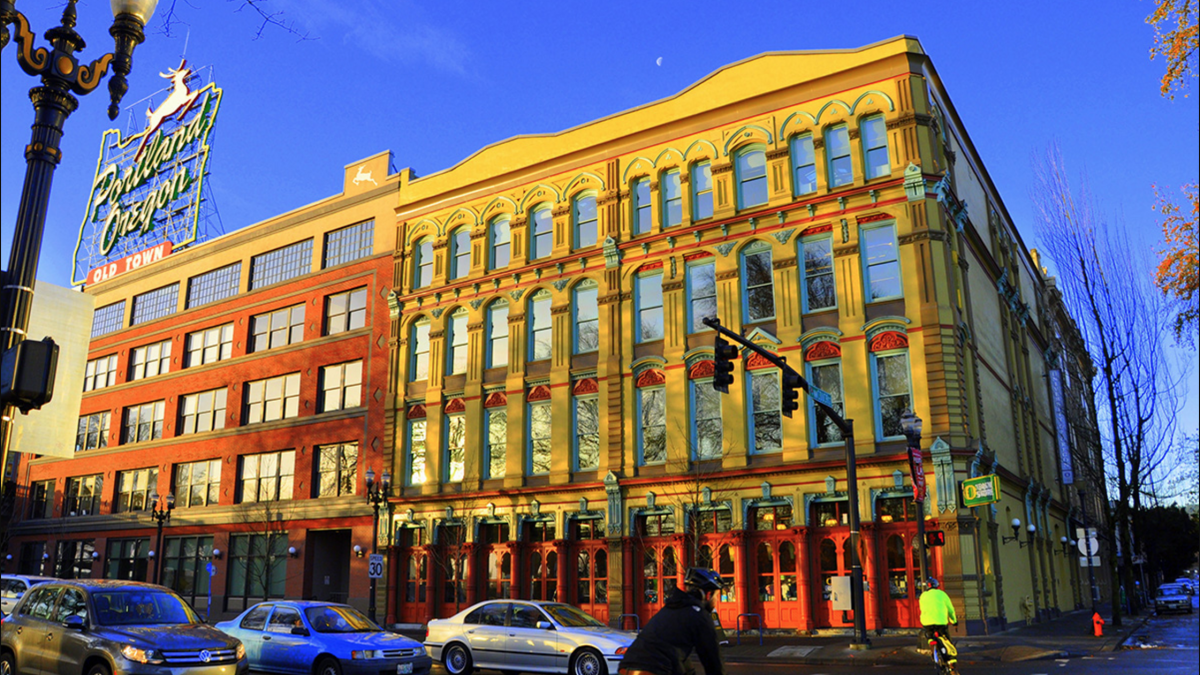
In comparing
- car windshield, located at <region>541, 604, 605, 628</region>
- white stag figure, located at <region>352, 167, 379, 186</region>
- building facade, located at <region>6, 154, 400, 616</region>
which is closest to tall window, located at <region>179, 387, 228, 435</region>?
building facade, located at <region>6, 154, 400, 616</region>

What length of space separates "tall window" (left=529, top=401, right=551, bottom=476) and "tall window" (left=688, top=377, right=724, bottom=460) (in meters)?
5.79

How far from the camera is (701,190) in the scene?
31.4 meters

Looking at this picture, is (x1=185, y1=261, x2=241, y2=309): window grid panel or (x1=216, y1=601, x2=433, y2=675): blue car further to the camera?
(x1=185, y1=261, x2=241, y2=309): window grid panel

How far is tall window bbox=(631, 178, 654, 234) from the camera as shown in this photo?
3219 centimetres

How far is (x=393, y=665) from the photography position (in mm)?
15227

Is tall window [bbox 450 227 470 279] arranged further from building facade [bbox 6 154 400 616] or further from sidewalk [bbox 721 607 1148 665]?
sidewalk [bbox 721 607 1148 665]

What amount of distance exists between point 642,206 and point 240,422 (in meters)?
21.9

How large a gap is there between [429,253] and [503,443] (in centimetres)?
939

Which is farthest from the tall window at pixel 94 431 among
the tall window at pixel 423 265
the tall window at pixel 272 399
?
the tall window at pixel 423 265

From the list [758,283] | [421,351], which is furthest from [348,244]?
[758,283]

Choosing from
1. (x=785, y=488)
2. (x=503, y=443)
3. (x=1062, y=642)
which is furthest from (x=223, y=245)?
(x=1062, y=642)

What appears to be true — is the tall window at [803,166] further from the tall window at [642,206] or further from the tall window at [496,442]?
the tall window at [496,442]

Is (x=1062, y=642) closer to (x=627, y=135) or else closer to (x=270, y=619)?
(x=270, y=619)

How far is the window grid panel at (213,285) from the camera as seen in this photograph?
4465 centimetres
